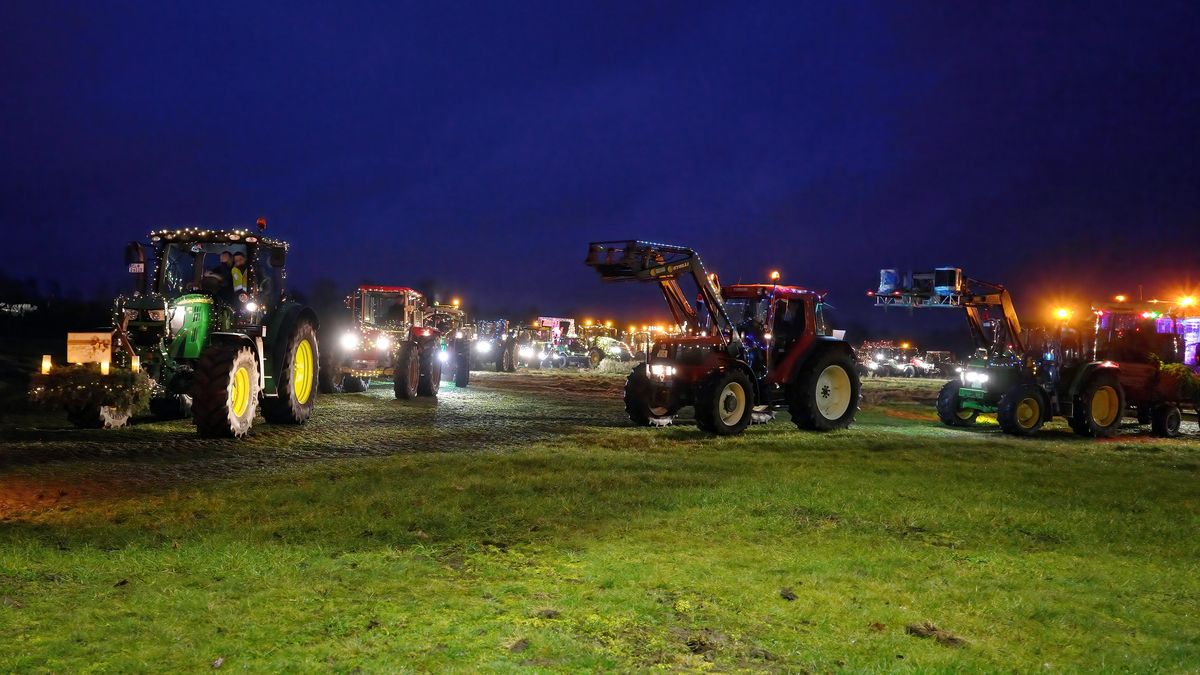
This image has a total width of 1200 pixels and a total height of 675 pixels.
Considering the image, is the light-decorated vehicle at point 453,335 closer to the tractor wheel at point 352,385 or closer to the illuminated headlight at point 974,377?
the tractor wheel at point 352,385

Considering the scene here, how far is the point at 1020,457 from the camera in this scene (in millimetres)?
12023

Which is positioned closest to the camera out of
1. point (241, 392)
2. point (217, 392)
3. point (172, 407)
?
point (217, 392)

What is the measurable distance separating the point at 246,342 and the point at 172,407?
2556mm

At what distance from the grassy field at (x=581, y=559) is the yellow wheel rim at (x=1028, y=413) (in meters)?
4.38

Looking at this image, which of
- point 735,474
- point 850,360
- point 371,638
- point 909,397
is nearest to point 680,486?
point 735,474

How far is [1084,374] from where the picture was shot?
634 inches

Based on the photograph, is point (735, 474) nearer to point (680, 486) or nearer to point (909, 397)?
point (680, 486)

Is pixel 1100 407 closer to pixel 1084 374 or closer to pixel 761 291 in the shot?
pixel 1084 374

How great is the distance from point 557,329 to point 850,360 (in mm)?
33555

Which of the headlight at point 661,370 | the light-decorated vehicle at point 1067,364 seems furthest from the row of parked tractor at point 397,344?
the light-decorated vehicle at point 1067,364

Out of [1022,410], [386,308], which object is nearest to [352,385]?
[386,308]

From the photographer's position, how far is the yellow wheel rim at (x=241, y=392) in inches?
483

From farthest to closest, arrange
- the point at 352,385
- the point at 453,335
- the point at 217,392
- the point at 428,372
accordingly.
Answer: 1. the point at 453,335
2. the point at 352,385
3. the point at 428,372
4. the point at 217,392

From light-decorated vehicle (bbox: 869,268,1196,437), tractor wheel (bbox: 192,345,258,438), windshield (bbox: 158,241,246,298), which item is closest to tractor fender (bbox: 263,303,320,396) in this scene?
windshield (bbox: 158,241,246,298)
